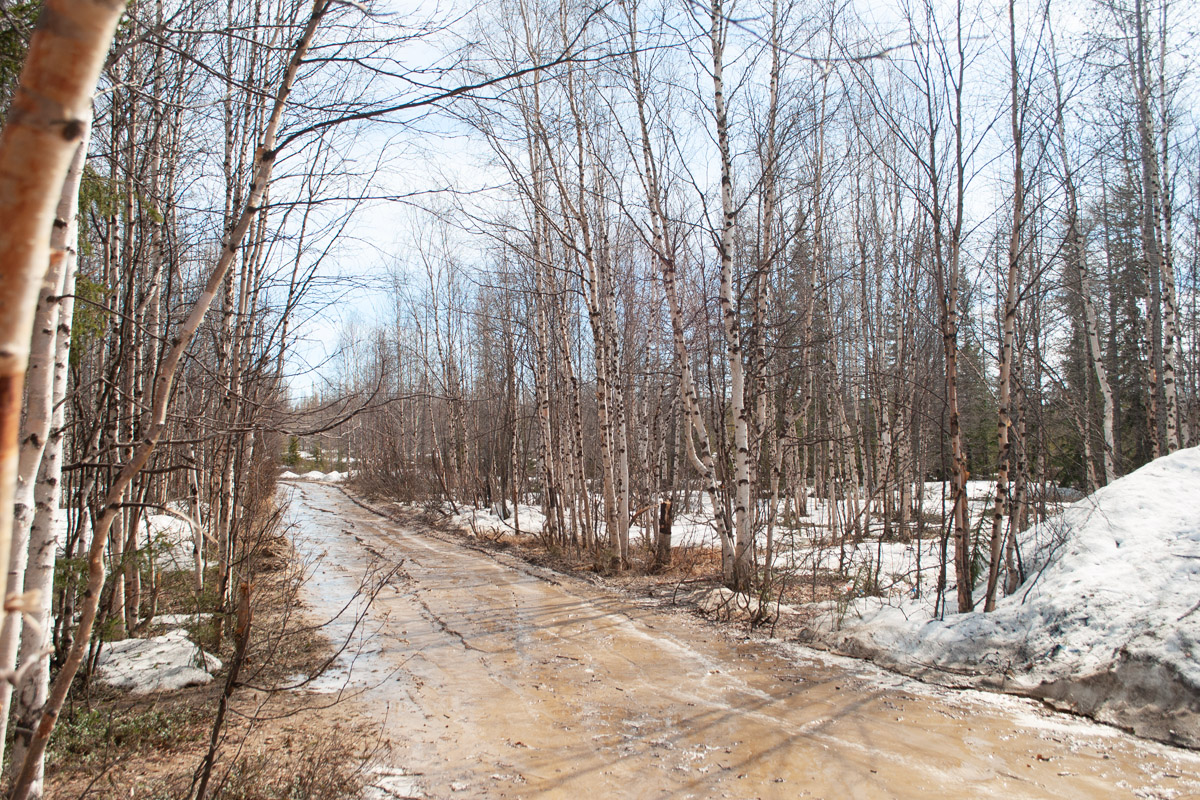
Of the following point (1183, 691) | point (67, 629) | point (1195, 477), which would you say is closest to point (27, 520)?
point (67, 629)

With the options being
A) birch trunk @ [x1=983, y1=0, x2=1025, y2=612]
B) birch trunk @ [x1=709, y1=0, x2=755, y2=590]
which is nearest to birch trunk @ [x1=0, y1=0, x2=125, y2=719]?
birch trunk @ [x1=983, y1=0, x2=1025, y2=612]

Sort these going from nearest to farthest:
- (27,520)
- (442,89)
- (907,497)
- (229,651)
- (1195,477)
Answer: (27,520) → (442,89) → (229,651) → (1195,477) → (907,497)

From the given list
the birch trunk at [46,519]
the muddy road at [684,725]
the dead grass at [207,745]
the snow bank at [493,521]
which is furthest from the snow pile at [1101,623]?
the snow bank at [493,521]

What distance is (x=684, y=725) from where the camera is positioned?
4.35 m

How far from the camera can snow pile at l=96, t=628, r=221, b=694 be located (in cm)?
465

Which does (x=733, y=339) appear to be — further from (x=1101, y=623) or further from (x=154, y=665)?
(x=154, y=665)

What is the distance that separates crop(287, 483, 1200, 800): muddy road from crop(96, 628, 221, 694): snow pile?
0.89m

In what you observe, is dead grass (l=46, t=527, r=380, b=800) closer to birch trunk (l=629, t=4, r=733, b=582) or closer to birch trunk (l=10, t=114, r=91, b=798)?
birch trunk (l=10, t=114, r=91, b=798)

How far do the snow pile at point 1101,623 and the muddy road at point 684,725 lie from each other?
0.99 ft

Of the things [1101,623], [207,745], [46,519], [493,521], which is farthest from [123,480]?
[493,521]

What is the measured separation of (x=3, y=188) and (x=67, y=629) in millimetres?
4439

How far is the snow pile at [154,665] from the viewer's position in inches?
183

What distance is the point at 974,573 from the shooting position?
22.0 feet

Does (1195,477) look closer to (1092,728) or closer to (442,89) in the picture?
(1092,728)
